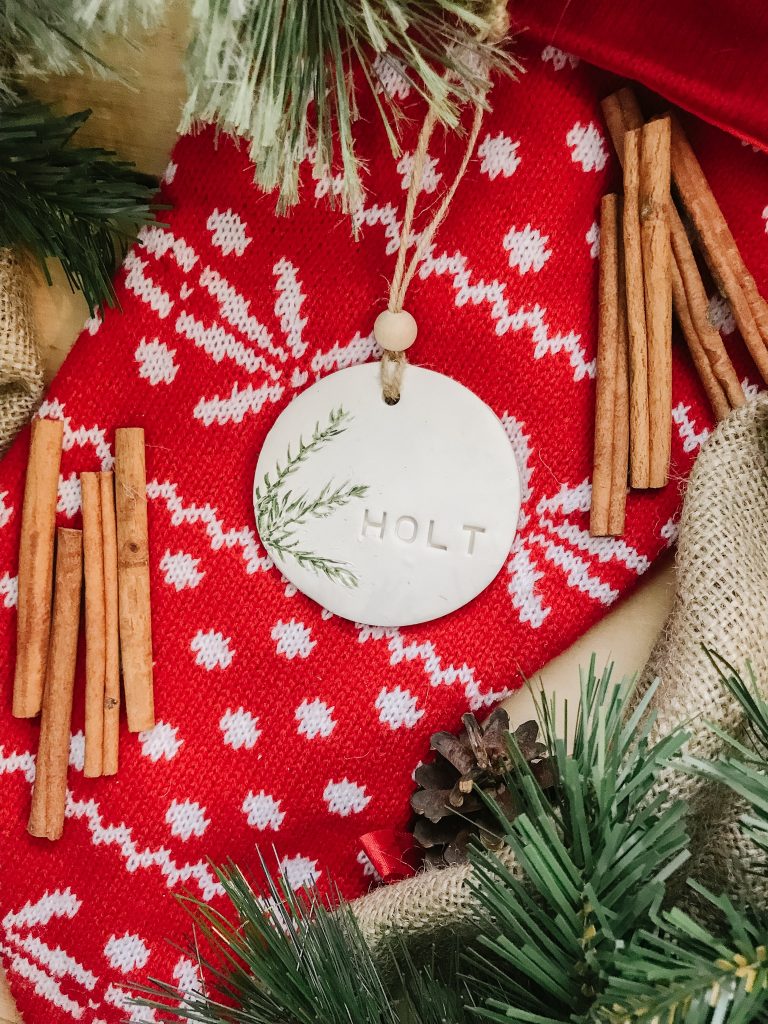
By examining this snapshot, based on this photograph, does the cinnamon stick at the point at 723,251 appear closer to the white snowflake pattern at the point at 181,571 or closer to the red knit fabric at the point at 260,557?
the red knit fabric at the point at 260,557

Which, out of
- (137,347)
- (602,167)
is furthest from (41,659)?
(602,167)

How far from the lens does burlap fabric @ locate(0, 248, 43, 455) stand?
0.84 meters

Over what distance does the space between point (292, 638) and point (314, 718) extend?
0.27 feet

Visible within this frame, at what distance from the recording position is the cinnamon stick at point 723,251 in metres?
0.76

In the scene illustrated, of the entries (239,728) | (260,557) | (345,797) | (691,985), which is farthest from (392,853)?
(691,985)

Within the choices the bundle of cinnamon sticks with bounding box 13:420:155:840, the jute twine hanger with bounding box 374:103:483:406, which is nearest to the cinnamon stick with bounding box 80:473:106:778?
the bundle of cinnamon sticks with bounding box 13:420:155:840

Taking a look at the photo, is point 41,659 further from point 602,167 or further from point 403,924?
point 602,167

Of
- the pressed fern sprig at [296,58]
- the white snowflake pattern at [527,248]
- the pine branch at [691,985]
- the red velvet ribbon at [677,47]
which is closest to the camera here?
the pine branch at [691,985]

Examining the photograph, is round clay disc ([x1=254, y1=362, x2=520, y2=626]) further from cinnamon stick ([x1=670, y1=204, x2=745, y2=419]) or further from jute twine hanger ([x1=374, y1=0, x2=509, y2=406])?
cinnamon stick ([x1=670, y1=204, x2=745, y2=419])

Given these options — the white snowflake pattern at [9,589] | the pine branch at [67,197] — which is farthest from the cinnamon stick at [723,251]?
the white snowflake pattern at [9,589]

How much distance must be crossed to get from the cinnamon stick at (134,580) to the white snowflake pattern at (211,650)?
1.9 inches

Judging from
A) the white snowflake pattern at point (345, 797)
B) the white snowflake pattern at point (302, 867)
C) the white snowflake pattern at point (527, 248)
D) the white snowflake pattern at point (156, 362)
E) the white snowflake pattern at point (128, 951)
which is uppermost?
the white snowflake pattern at point (156, 362)

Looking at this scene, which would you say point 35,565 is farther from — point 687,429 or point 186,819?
point 687,429

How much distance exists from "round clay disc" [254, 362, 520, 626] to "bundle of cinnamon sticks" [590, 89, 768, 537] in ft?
0.34
